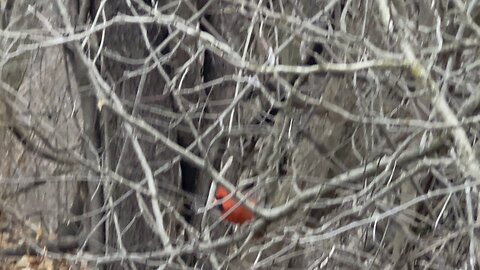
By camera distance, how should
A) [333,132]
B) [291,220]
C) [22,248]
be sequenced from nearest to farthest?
[291,220] → [333,132] → [22,248]

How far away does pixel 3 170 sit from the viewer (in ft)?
19.7

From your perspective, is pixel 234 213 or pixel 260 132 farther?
pixel 260 132

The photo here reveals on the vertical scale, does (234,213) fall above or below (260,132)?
below

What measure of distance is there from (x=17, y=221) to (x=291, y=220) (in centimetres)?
201

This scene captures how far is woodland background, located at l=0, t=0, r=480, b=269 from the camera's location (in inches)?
128

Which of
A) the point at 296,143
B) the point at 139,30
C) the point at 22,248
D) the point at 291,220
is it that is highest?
the point at 139,30

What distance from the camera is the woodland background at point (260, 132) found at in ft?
10.6

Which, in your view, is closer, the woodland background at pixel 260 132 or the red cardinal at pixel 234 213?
the woodland background at pixel 260 132

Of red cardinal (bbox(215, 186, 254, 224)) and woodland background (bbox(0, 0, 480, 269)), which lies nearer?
woodland background (bbox(0, 0, 480, 269))

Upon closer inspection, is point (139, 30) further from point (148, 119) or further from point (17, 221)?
point (17, 221)

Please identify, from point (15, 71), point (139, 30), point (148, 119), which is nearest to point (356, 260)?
point (148, 119)

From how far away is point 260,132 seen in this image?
181 inches

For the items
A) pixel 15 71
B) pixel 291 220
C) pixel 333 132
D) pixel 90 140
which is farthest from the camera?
pixel 15 71

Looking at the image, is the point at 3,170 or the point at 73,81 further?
the point at 3,170
